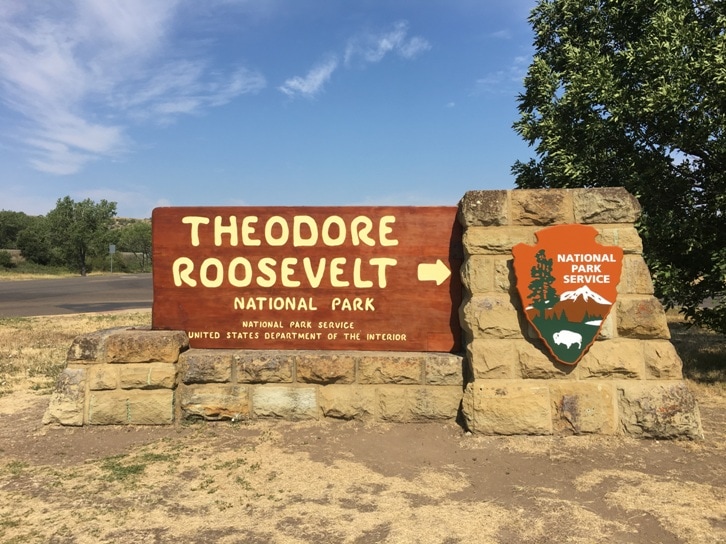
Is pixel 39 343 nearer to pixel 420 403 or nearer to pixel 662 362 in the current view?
pixel 420 403

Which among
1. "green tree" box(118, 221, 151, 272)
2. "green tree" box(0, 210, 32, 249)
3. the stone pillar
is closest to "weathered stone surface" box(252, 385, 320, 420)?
the stone pillar

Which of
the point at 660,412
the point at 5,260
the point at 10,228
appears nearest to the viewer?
the point at 660,412

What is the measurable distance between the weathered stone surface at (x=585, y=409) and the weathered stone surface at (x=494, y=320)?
2.19 ft

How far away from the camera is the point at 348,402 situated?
4.84 meters

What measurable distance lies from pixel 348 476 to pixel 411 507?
65 cm

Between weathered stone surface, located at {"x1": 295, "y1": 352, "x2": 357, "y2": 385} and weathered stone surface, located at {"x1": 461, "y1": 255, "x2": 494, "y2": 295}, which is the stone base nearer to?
weathered stone surface, located at {"x1": 461, "y1": 255, "x2": 494, "y2": 295}

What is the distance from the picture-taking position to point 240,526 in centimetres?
299

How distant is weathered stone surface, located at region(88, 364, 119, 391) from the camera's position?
4.86 m

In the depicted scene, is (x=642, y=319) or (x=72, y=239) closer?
(x=642, y=319)

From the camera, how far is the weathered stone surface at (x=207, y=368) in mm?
4906

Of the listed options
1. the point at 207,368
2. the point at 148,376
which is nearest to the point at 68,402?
the point at 148,376

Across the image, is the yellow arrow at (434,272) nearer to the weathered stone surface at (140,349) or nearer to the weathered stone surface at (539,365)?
the weathered stone surface at (539,365)

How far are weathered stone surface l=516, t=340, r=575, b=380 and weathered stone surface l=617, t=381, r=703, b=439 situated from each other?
1.85ft

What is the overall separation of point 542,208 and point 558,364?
1.42m
